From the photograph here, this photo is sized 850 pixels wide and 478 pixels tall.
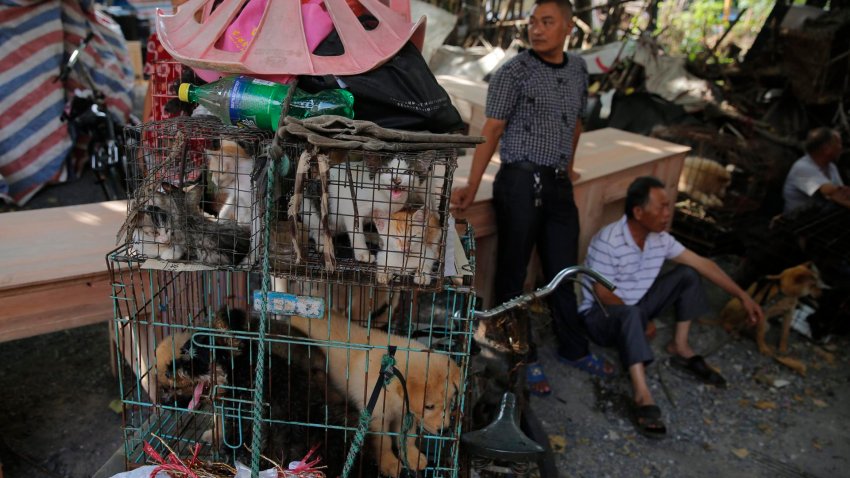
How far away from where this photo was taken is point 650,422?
3.45 metres

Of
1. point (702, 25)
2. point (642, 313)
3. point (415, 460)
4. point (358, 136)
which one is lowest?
point (642, 313)

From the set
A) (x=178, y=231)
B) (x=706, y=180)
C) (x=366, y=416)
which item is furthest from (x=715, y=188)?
(x=178, y=231)

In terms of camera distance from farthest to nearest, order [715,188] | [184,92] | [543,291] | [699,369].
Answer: [715,188] → [699,369] → [543,291] → [184,92]

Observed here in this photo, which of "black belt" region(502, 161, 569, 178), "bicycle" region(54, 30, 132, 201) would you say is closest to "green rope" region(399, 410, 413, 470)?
"black belt" region(502, 161, 569, 178)

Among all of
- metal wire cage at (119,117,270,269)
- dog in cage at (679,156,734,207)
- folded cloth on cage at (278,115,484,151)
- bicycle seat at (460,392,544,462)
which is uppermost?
folded cloth on cage at (278,115,484,151)

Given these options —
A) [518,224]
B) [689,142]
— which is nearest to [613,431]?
[518,224]

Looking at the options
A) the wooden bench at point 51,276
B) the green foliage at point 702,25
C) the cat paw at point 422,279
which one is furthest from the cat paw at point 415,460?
the green foliage at point 702,25

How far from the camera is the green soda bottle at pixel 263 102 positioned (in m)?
1.72

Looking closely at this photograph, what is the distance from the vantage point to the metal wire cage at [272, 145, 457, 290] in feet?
5.27

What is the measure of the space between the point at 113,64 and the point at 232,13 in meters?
4.79

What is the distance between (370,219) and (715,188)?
17.0 feet

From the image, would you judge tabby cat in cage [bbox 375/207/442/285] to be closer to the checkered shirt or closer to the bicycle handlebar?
the bicycle handlebar

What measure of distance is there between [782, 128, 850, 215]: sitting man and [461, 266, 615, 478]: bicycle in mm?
3669

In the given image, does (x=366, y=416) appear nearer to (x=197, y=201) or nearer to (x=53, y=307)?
(x=197, y=201)
